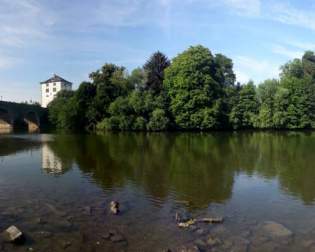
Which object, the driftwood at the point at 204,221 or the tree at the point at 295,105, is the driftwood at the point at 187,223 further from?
the tree at the point at 295,105

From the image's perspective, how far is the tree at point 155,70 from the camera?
3214 inches

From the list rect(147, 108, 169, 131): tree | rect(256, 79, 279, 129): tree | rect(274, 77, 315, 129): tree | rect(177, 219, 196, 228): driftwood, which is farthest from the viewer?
rect(274, 77, 315, 129): tree

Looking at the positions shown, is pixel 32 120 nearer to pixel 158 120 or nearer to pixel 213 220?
pixel 158 120

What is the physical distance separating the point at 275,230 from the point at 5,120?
10033cm

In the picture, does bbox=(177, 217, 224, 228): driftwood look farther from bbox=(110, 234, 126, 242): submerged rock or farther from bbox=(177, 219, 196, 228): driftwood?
bbox=(110, 234, 126, 242): submerged rock

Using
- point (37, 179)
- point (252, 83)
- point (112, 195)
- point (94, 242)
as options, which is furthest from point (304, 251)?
point (252, 83)

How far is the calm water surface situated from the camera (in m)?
13.3

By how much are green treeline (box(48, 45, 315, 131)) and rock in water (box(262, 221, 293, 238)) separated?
6050 cm

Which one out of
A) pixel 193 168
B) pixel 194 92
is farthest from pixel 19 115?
pixel 193 168

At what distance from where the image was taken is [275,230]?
14.5 m

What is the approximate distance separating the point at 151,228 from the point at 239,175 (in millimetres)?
13570

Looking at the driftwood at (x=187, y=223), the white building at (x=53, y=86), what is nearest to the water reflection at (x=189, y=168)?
the driftwood at (x=187, y=223)

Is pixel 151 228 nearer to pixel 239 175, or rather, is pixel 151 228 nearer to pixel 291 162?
pixel 239 175

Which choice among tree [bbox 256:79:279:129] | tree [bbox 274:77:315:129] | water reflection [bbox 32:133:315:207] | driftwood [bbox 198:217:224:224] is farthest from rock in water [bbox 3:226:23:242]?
tree [bbox 274:77:315:129]
